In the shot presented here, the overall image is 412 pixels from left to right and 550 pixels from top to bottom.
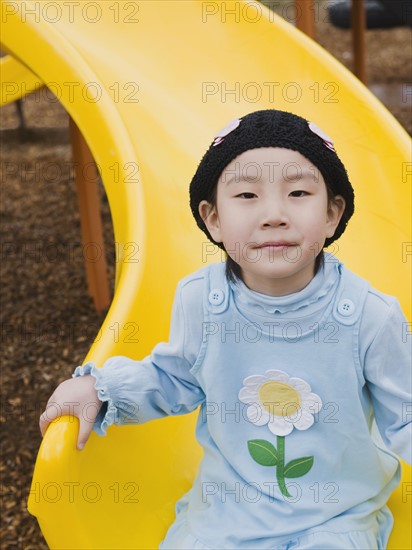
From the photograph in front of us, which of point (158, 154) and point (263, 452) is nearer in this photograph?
point (263, 452)

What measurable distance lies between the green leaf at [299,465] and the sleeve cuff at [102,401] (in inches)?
10.3

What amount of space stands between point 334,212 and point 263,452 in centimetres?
36

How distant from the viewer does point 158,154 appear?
1940mm

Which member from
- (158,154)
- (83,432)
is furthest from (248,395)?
(158,154)

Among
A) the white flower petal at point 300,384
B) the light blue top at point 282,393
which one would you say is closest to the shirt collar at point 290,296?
the light blue top at point 282,393

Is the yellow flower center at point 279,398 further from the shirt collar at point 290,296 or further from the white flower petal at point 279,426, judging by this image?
the shirt collar at point 290,296

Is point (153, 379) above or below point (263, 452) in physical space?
above

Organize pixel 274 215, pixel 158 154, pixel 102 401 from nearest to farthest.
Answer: pixel 274 215, pixel 102 401, pixel 158 154

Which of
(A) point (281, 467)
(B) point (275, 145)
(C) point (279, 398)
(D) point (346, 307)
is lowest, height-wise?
(A) point (281, 467)

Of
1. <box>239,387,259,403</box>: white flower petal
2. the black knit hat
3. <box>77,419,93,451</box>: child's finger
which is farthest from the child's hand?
the black knit hat

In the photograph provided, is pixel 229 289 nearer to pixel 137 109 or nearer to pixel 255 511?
pixel 255 511

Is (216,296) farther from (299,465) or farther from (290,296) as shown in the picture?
(299,465)

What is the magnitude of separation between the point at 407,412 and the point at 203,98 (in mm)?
1157

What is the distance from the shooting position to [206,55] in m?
2.21
